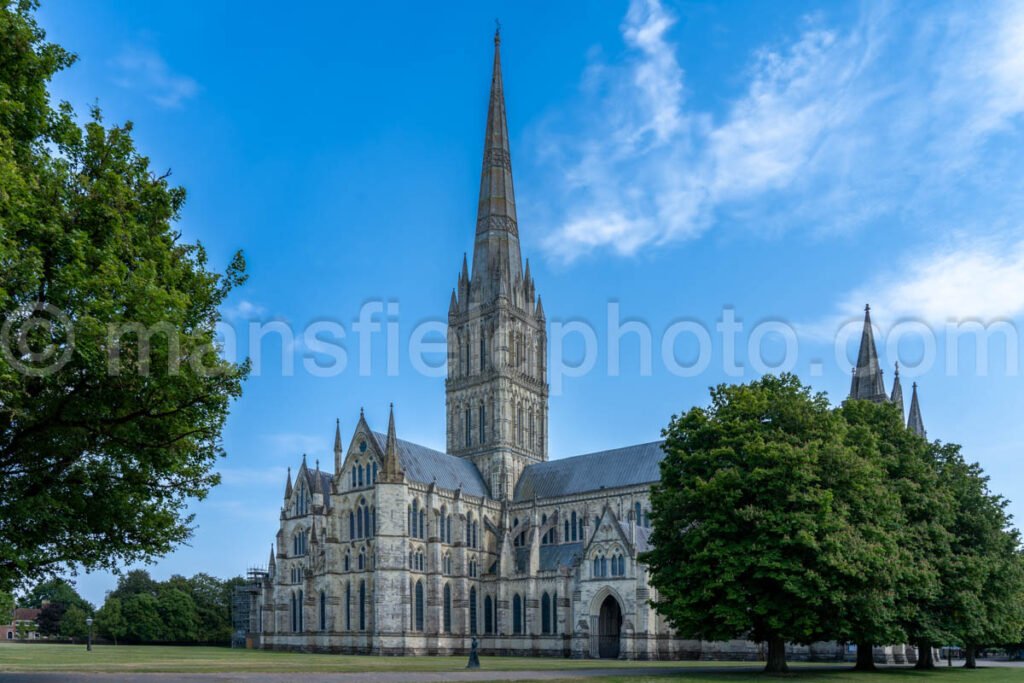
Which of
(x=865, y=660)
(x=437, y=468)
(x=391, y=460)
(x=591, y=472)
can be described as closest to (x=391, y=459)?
(x=391, y=460)

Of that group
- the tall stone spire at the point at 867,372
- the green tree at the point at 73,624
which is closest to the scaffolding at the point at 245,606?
the green tree at the point at 73,624

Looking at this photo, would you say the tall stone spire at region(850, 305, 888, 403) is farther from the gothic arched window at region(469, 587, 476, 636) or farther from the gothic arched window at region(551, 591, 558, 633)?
the gothic arched window at region(469, 587, 476, 636)

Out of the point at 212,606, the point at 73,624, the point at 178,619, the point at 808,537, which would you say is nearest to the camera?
the point at 808,537

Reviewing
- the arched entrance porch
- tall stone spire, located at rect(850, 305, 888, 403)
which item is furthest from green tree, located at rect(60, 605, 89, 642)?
tall stone spire, located at rect(850, 305, 888, 403)

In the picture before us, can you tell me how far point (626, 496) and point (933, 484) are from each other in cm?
3260

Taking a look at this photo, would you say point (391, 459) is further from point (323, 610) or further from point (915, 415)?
point (915, 415)

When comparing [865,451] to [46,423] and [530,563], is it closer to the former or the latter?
[46,423]

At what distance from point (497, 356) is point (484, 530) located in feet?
55.8

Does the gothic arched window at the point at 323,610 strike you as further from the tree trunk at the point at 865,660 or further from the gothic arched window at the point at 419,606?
the tree trunk at the point at 865,660

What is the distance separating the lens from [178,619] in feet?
310

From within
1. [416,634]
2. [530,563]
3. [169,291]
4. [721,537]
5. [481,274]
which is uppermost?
[481,274]

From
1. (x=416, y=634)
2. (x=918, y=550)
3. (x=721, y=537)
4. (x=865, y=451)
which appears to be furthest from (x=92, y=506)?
(x=416, y=634)

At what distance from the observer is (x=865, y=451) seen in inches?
1497

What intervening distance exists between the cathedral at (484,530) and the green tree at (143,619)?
12.9 metres
